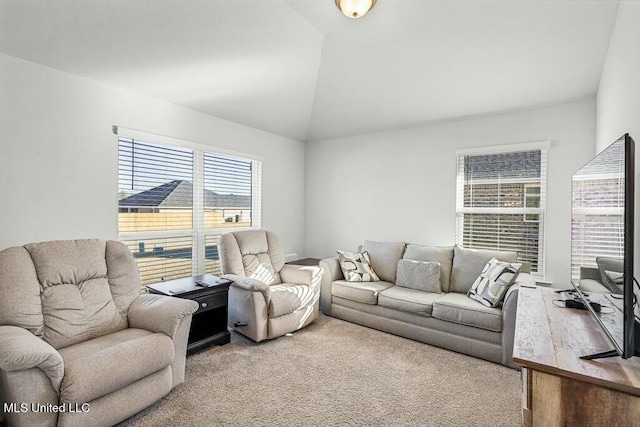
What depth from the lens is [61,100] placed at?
103 inches

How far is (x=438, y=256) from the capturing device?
363 cm

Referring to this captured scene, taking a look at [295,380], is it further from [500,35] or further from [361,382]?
[500,35]

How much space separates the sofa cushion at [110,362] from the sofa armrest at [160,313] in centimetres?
6

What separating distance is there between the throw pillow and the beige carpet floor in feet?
2.16

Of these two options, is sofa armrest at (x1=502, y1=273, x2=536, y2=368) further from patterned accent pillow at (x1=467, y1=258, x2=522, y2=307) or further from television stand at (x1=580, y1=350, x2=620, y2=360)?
television stand at (x1=580, y1=350, x2=620, y2=360)

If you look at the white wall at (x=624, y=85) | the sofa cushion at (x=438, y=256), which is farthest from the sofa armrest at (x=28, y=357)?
the sofa cushion at (x=438, y=256)

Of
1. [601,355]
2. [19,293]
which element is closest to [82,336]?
Answer: [19,293]

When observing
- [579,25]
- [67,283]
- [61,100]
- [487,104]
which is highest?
[579,25]

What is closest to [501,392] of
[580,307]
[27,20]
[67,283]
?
[580,307]

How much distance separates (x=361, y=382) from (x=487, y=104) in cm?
317

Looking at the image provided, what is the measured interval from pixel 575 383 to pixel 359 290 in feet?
8.20

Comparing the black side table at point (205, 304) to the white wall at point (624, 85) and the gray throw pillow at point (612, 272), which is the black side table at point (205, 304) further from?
the white wall at point (624, 85)

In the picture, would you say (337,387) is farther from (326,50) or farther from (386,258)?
(326,50)

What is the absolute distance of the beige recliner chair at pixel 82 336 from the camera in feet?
5.30
